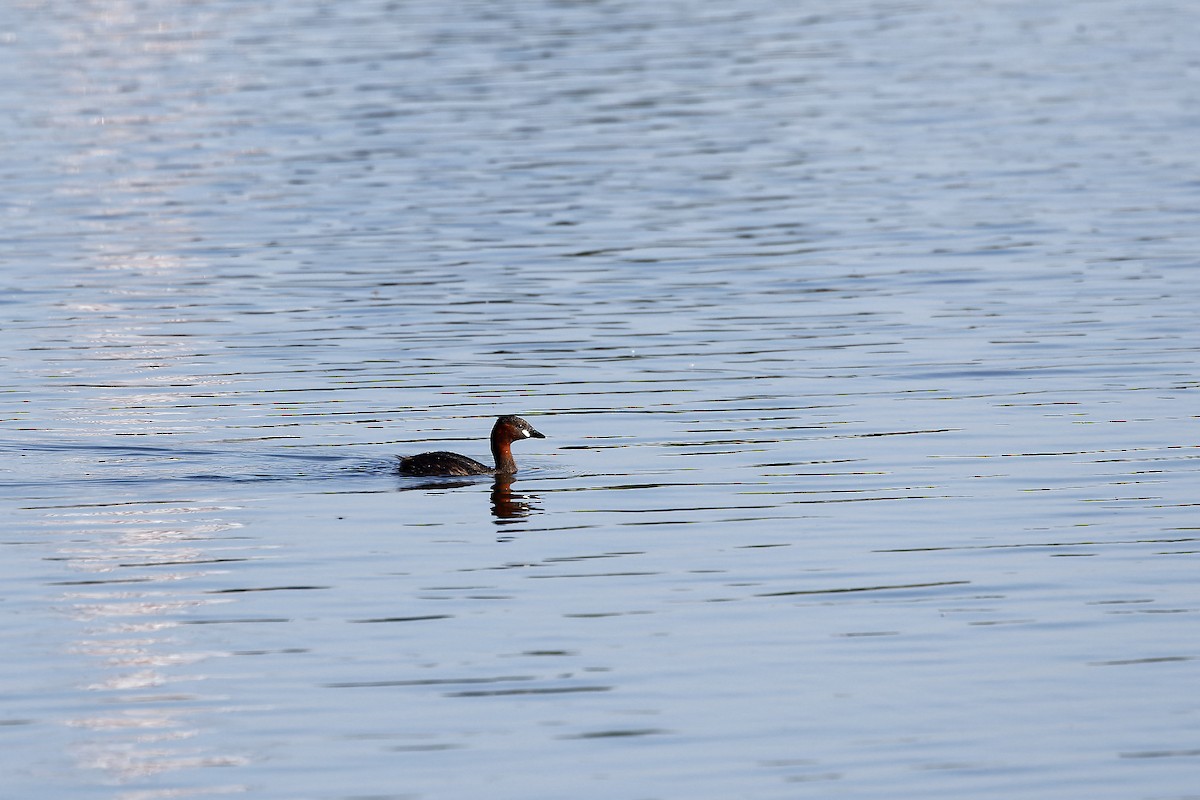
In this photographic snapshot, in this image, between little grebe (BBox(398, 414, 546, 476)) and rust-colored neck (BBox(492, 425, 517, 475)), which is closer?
little grebe (BBox(398, 414, 546, 476))

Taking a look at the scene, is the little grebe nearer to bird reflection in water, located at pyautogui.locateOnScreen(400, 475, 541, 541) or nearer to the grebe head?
the grebe head

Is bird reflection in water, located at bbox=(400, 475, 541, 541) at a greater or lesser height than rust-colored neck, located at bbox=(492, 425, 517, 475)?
lesser

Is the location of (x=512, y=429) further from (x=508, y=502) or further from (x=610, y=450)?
(x=508, y=502)

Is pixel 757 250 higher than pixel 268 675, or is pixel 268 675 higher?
pixel 757 250

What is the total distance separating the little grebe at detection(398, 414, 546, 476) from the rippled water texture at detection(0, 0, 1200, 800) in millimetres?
254

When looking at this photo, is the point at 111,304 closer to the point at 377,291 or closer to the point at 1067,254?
the point at 377,291

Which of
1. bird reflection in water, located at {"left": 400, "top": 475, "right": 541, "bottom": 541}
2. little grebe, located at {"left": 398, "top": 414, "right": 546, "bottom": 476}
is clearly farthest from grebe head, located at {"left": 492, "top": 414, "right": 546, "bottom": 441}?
bird reflection in water, located at {"left": 400, "top": 475, "right": 541, "bottom": 541}

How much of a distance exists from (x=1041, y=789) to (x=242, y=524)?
7769 mm

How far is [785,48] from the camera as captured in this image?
56.2 m

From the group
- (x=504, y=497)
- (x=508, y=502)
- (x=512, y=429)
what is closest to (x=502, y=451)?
(x=512, y=429)

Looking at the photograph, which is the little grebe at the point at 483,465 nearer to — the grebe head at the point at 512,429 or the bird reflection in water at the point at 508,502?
the grebe head at the point at 512,429

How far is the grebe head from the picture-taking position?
1919cm

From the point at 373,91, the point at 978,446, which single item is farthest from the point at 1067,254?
the point at 373,91

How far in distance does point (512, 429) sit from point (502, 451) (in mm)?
209
